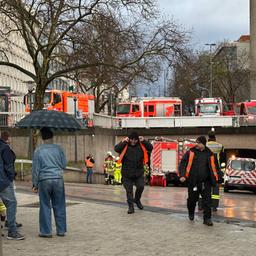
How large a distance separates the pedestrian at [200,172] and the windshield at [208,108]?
38044mm

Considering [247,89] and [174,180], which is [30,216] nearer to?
[174,180]

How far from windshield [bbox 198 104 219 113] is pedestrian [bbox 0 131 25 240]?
40681 mm

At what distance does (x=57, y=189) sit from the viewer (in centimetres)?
950

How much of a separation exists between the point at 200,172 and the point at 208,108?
38.5 metres

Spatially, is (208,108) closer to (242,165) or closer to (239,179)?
(242,165)

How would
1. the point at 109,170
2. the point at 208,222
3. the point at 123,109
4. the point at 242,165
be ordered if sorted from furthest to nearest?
the point at 123,109
the point at 109,170
the point at 242,165
the point at 208,222

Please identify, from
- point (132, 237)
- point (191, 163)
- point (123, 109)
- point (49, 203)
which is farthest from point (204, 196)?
point (123, 109)

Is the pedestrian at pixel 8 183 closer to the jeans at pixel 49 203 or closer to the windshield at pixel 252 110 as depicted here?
the jeans at pixel 49 203

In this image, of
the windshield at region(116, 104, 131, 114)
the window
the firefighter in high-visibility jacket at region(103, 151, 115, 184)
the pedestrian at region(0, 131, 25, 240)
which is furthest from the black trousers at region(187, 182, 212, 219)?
the windshield at region(116, 104, 131, 114)

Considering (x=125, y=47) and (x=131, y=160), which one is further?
(x=125, y=47)

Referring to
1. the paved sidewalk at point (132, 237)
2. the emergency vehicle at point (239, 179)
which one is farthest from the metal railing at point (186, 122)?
the paved sidewalk at point (132, 237)

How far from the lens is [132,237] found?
9.84 meters

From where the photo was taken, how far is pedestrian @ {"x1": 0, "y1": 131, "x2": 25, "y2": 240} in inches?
351

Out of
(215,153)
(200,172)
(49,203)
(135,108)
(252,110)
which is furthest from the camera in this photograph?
(135,108)
